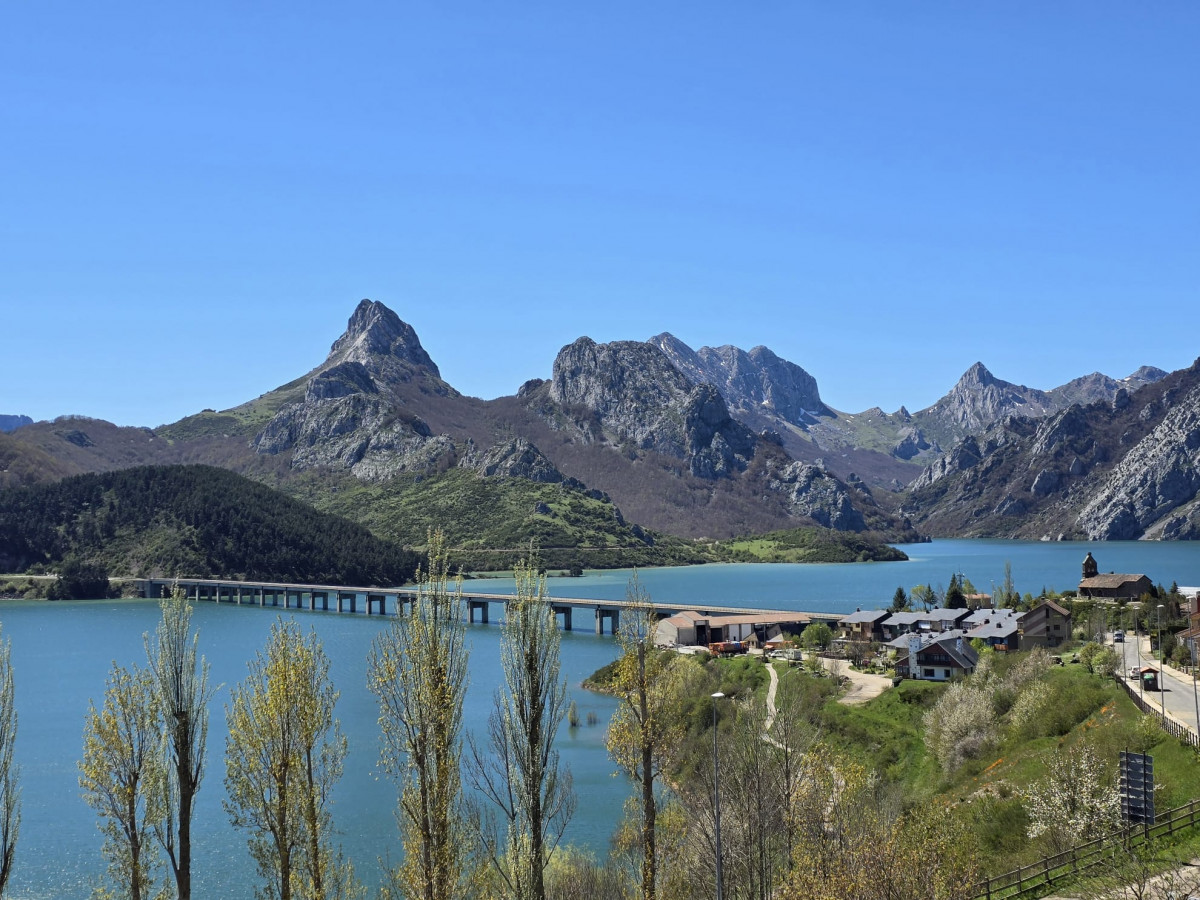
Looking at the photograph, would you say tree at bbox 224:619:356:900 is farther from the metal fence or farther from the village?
the village

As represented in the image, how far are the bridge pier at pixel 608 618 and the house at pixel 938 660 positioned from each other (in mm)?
74659

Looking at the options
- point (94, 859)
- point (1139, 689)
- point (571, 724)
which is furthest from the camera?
point (571, 724)

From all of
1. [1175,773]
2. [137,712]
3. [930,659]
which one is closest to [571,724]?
[930,659]

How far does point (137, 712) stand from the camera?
3012 centimetres

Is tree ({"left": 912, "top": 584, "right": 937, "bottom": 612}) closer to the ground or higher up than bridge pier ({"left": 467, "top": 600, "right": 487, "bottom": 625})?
higher up

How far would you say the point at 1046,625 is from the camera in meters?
92.0

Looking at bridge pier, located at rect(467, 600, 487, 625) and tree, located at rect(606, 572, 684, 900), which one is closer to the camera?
tree, located at rect(606, 572, 684, 900)

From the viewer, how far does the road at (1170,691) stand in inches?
2018

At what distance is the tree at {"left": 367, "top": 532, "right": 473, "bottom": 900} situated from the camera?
2669cm

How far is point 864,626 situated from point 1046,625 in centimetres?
2159

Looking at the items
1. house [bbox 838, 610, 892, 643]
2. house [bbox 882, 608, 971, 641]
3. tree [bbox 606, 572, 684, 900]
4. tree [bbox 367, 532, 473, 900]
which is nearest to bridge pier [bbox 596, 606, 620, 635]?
house [bbox 838, 610, 892, 643]

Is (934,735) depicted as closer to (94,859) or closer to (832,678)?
(832,678)

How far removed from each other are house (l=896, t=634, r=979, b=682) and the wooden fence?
4678 centimetres

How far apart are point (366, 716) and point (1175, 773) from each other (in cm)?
6145
